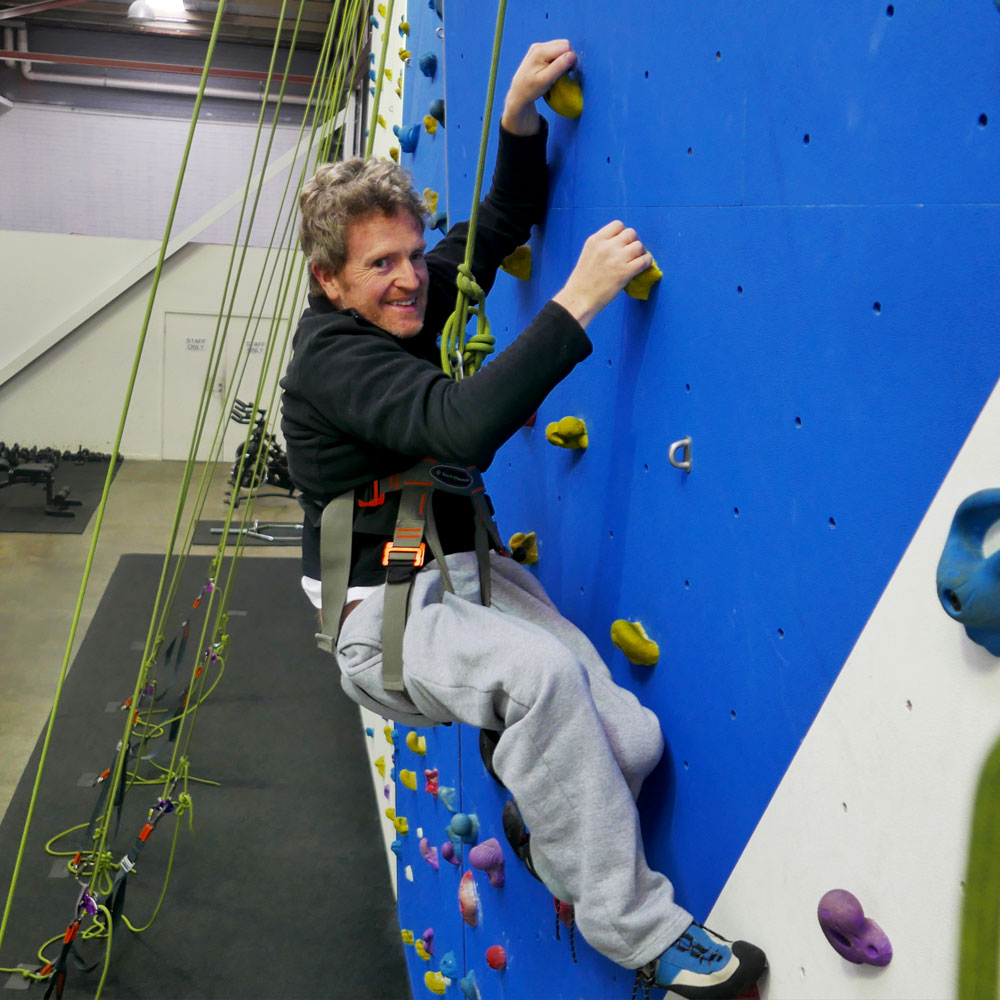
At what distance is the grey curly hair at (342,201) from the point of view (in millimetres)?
1366

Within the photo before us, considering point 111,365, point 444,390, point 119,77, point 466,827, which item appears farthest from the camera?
point 119,77

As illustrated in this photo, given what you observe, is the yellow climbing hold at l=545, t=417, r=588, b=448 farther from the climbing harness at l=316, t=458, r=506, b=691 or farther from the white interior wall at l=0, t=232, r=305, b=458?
the white interior wall at l=0, t=232, r=305, b=458

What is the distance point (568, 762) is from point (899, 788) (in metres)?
0.38

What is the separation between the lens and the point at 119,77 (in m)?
10.5

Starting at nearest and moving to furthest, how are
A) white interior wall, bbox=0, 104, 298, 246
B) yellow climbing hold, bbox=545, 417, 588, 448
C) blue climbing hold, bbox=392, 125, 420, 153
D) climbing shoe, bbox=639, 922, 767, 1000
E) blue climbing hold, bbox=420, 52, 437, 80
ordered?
climbing shoe, bbox=639, 922, 767, 1000
yellow climbing hold, bbox=545, 417, 588, 448
blue climbing hold, bbox=420, 52, 437, 80
blue climbing hold, bbox=392, 125, 420, 153
white interior wall, bbox=0, 104, 298, 246

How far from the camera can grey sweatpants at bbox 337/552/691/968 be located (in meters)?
1.12

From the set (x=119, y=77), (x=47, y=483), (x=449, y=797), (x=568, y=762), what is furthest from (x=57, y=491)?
(x=568, y=762)

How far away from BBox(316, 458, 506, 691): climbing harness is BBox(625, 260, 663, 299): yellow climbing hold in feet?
1.07

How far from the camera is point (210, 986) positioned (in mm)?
3131

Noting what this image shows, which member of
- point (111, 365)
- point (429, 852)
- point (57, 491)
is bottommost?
point (57, 491)

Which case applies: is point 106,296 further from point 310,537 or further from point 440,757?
point 310,537

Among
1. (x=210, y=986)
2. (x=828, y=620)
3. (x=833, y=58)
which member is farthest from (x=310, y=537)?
(x=210, y=986)

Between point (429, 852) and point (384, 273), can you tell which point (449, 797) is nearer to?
point (429, 852)

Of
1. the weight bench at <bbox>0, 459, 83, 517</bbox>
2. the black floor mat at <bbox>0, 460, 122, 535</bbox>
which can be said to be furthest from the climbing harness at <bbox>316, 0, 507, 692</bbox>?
the weight bench at <bbox>0, 459, 83, 517</bbox>
